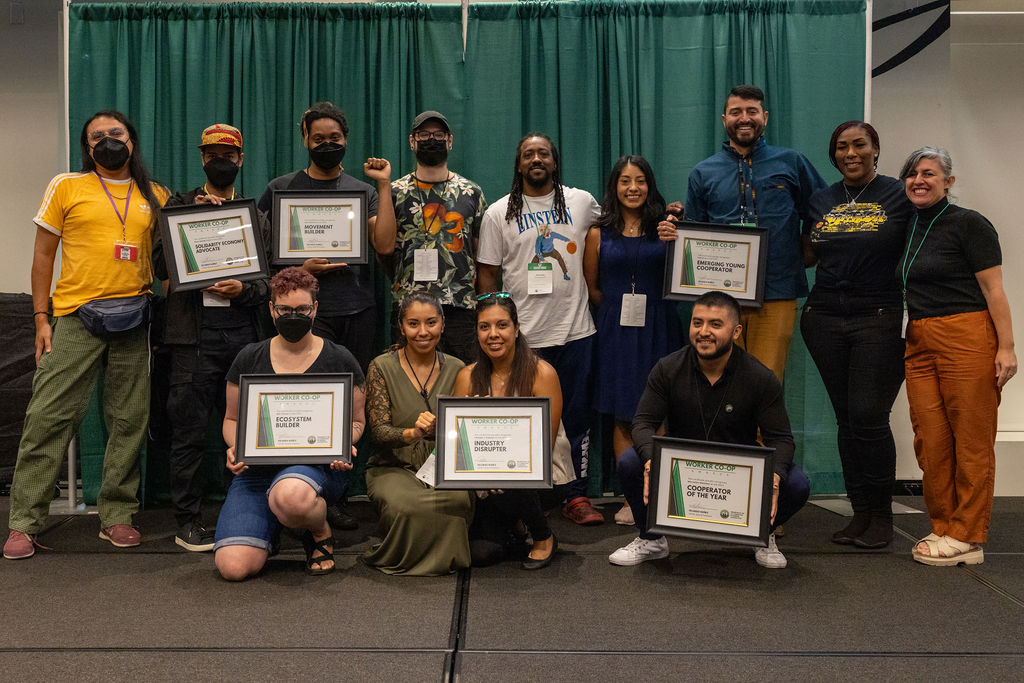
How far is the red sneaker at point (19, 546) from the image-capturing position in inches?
133

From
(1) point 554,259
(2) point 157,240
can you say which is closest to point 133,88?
(2) point 157,240

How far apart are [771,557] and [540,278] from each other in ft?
4.95

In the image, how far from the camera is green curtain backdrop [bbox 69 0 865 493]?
14.3ft

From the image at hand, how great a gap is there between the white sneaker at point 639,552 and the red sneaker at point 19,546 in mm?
2253

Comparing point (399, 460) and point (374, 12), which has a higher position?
point (374, 12)

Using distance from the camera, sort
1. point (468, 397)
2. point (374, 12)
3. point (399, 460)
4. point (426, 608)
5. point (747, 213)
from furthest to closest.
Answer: point (374, 12) → point (747, 213) → point (399, 460) → point (468, 397) → point (426, 608)

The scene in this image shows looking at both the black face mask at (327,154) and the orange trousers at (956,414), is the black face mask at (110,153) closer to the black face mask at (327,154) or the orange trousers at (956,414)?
the black face mask at (327,154)

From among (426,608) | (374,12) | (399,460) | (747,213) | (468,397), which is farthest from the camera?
(374,12)

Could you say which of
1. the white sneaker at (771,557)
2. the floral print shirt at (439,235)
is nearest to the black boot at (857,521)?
the white sneaker at (771,557)

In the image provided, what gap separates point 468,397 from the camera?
3.15 metres

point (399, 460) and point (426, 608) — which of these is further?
point (399, 460)

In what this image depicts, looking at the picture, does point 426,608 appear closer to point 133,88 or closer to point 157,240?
point 157,240

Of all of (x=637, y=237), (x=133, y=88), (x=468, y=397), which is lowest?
(x=468, y=397)

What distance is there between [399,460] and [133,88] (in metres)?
2.47
